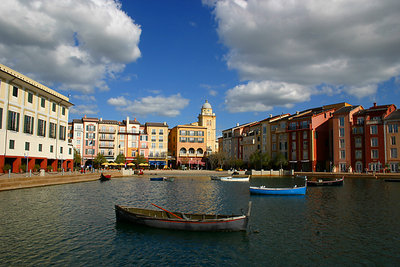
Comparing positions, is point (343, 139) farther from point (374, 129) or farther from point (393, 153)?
point (393, 153)

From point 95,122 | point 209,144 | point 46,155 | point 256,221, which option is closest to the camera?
point 256,221

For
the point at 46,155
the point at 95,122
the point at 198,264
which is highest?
the point at 95,122

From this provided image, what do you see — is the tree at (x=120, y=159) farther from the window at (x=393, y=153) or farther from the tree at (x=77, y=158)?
the window at (x=393, y=153)

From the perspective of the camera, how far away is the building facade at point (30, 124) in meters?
45.9

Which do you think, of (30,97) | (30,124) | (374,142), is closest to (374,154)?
(374,142)

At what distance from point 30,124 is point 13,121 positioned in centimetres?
Answer: 445

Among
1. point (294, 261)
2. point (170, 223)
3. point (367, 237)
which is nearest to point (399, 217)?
point (367, 237)

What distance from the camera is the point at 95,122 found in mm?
103125

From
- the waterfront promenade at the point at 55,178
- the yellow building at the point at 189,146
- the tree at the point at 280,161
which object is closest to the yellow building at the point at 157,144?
the yellow building at the point at 189,146

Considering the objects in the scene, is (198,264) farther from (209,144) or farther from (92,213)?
(209,144)

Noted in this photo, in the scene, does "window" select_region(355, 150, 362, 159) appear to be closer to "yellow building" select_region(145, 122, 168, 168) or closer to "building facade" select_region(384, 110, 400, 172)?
"building facade" select_region(384, 110, 400, 172)

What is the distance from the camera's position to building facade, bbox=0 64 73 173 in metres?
45.9

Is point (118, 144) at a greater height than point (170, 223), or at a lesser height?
greater

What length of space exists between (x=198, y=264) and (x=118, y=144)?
95.2 metres
